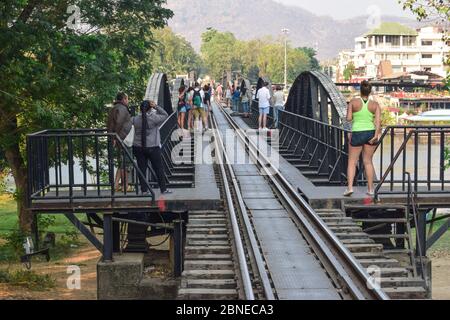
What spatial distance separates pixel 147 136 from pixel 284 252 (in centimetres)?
A: 352

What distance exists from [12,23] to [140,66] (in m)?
9.77

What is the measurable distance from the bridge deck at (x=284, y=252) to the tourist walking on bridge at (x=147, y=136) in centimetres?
175

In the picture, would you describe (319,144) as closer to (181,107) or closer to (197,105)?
(181,107)

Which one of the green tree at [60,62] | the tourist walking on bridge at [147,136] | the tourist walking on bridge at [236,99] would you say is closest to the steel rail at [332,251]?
the tourist walking on bridge at [147,136]

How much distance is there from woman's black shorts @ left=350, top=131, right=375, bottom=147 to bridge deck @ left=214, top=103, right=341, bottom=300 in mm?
1547

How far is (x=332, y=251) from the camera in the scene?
35.8ft

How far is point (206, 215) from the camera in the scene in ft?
43.5

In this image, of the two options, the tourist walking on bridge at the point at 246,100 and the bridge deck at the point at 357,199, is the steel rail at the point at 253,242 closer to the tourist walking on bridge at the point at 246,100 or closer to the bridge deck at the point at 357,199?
the bridge deck at the point at 357,199

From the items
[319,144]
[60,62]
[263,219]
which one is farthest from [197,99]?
[263,219]

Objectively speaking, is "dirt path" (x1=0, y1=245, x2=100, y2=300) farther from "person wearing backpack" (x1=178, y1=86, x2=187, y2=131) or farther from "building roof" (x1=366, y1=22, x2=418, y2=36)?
"building roof" (x1=366, y1=22, x2=418, y2=36)

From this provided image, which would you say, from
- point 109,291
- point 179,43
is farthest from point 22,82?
point 179,43
